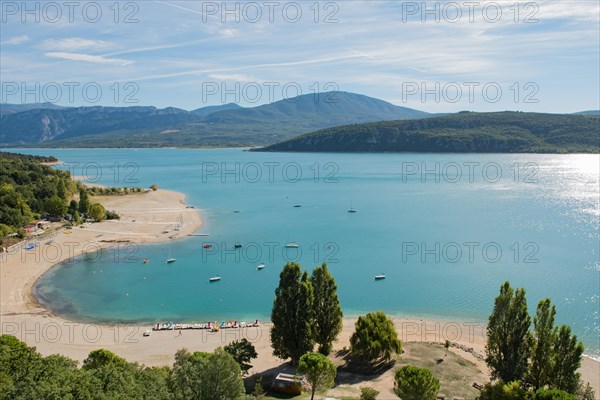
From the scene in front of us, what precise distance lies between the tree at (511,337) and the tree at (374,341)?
19.0 ft

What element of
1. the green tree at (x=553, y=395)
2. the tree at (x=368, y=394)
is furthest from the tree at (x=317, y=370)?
the green tree at (x=553, y=395)

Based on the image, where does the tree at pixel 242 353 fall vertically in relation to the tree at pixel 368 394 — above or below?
above

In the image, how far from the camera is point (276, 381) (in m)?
24.4

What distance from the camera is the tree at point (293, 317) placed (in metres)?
27.1

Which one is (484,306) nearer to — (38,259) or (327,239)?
(327,239)

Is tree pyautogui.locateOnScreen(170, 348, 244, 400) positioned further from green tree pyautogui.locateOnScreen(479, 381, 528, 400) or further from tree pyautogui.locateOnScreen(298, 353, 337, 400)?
green tree pyautogui.locateOnScreen(479, 381, 528, 400)

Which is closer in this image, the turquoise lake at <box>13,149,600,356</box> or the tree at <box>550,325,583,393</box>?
the tree at <box>550,325,583,393</box>

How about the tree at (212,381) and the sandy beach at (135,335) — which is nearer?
the tree at (212,381)

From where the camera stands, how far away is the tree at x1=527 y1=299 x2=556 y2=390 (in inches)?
870

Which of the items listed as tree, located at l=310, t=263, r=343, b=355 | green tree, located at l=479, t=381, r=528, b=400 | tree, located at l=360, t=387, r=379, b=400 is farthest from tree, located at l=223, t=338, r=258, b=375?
green tree, located at l=479, t=381, r=528, b=400

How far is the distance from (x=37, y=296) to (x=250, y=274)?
2058cm

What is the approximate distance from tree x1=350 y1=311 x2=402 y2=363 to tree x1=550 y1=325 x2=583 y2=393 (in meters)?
8.70

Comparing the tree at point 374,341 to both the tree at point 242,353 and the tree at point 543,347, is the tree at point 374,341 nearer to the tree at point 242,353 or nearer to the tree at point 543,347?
the tree at point 242,353

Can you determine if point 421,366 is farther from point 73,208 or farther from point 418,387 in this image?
point 73,208
